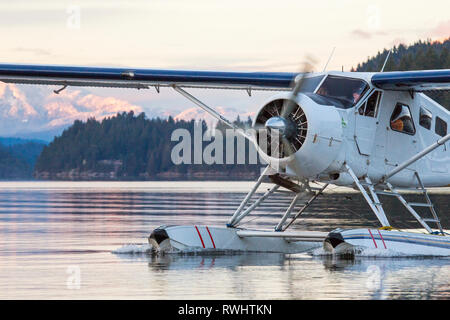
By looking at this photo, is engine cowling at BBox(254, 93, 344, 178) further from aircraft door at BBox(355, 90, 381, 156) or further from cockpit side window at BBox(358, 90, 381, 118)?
cockpit side window at BBox(358, 90, 381, 118)

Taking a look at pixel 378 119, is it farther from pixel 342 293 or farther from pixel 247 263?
pixel 342 293

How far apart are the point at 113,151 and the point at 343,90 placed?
177 meters

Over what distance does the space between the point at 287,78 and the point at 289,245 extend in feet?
9.60

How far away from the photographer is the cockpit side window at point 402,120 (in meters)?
15.9

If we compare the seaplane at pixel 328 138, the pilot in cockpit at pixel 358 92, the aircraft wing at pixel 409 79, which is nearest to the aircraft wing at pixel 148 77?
the seaplane at pixel 328 138

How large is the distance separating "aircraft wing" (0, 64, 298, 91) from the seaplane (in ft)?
0.06

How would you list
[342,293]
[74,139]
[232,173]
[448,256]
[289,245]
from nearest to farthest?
[342,293], [448,256], [289,245], [232,173], [74,139]

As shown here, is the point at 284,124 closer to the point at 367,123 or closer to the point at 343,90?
the point at 343,90

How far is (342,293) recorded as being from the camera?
10.0 meters

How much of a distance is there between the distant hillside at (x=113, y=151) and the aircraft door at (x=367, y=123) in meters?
159

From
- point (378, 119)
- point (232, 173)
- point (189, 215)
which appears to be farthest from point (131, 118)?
point (378, 119)

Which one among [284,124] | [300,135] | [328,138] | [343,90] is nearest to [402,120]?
[343,90]

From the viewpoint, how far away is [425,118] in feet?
54.6
